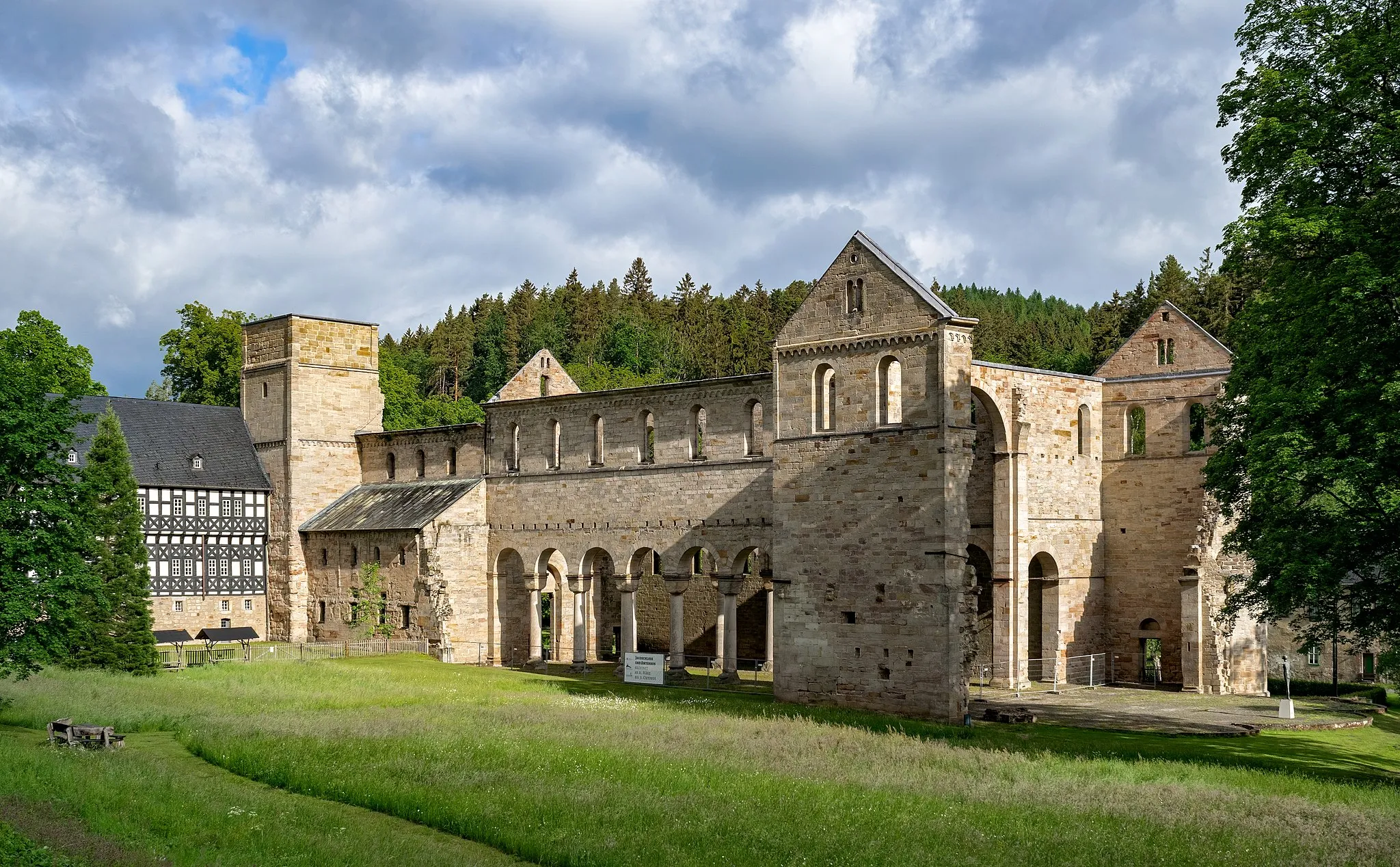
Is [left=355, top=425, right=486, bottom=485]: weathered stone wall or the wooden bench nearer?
the wooden bench

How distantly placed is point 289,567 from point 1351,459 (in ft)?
141

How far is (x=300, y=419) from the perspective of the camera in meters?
57.5

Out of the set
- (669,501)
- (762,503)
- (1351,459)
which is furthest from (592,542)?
(1351,459)

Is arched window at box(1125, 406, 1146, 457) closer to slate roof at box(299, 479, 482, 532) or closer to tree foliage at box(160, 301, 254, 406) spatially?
slate roof at box(299, 479, 482, 532)

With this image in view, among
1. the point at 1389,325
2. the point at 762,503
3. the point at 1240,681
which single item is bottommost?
the point at 1240,681

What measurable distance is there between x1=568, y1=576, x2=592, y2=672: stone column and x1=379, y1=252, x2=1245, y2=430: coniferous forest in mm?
35770

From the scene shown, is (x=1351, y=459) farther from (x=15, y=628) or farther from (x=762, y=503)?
(x=15, y=628)

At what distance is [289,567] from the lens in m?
56.5

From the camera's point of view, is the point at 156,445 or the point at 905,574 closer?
the point at 905,574

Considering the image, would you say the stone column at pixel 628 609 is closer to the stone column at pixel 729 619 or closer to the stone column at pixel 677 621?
the stone column at pixel 677 621

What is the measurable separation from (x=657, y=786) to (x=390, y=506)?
32187 mm

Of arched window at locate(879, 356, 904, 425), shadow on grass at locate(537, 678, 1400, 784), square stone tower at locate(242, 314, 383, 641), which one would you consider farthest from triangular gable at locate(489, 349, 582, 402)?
arched window at locate(879, 356, 904, 425)

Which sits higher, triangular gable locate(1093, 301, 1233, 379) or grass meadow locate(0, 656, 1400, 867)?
triangular gable locate(1093, 301, 1233, 379)

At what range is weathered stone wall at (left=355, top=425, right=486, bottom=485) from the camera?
53625 mm
